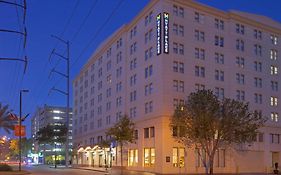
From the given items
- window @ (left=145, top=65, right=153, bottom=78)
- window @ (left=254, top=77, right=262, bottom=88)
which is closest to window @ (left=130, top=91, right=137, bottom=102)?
window @ (left=145, top=65, right=153, bottom=78)

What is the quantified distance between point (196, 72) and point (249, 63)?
12481 mm

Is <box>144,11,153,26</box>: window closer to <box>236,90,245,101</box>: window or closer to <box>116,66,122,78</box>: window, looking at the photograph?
<box>116,66,122,78</box>: window

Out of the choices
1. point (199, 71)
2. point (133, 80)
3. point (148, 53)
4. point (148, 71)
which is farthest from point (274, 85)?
point (133, 80)

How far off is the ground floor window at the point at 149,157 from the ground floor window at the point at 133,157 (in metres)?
3.75

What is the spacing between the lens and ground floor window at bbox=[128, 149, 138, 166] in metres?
74.9

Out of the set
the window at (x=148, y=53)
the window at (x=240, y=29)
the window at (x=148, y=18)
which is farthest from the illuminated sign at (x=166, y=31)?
the window at (x=240, y=29)

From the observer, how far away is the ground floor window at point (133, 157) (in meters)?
74.9

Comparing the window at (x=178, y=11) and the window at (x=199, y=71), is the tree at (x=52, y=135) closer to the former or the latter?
the window at (x=199, y=71)

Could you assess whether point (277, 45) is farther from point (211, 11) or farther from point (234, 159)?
point (234, 159)

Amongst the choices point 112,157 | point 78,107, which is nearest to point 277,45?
point 112,157

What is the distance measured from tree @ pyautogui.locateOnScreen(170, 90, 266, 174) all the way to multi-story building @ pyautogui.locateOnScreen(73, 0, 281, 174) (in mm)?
5737

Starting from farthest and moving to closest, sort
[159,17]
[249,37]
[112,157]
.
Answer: [112,157], [249,37], [159,17]

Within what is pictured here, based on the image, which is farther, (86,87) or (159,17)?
(86,87)

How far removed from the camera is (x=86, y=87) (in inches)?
4459
